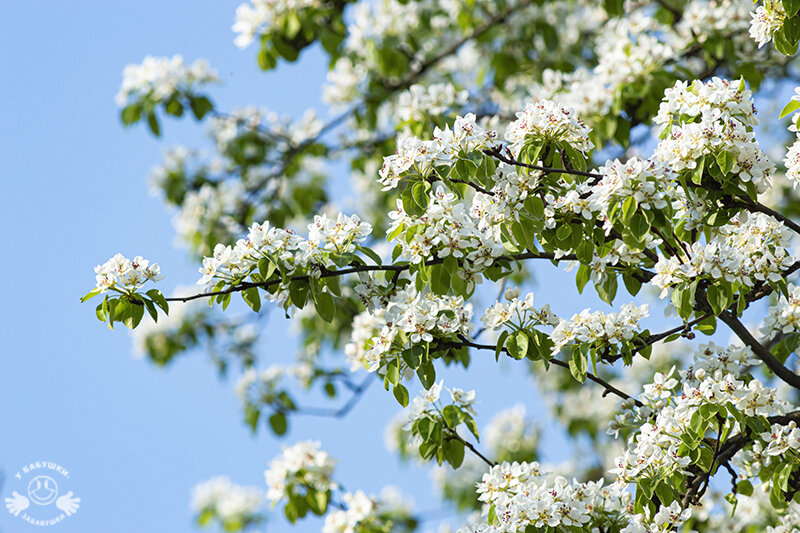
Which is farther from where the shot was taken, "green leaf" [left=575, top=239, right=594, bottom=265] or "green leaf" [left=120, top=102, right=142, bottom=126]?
"green leaf" [left=120, top=102, right=142, bottom=126]

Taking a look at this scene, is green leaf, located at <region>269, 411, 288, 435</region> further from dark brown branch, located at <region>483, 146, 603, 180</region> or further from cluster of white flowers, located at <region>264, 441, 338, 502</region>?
dark brown branch, located at <region>483, 146, 603, 180</region>

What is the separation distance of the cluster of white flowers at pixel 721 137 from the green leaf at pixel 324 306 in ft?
3.49

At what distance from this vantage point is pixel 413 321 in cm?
268

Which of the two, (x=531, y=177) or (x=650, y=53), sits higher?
(x=650, y=53)

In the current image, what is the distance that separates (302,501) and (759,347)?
7.89 feet

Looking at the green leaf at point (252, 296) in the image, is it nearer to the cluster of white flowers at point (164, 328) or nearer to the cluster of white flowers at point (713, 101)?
the cluster of white flowers at point (713, 101)

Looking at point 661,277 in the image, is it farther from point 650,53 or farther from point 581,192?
point 650,53

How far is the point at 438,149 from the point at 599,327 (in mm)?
761

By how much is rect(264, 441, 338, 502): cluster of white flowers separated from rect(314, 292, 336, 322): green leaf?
1917 millimetres

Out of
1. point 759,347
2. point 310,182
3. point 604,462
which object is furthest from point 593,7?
point 759,347

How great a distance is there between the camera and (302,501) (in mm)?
4395

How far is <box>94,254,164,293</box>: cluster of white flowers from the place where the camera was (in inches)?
103

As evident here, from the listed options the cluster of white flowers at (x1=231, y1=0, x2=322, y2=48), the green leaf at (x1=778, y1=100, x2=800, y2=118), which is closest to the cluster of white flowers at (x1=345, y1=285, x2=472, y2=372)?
the green leaf at (x1=778, y1=100, x2=800, y2=118)

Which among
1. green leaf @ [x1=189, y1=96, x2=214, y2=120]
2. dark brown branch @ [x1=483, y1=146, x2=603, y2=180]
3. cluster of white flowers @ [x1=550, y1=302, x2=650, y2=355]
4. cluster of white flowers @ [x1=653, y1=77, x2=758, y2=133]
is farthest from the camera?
green leaf @ [x1=189, y1=96, x2=214, y2=120]
